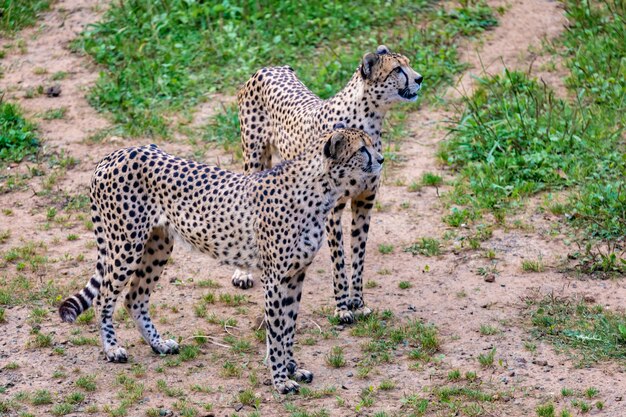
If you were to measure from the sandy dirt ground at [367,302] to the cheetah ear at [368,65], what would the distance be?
168 cm

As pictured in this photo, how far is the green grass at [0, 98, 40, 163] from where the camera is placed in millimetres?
9828

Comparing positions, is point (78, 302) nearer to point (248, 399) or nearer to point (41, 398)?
point (41, 398)

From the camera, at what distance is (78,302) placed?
662 centimetres

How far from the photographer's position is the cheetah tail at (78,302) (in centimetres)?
652

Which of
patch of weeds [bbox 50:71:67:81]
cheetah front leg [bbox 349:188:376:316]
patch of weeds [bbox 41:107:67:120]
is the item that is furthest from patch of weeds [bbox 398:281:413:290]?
patch of weeds [bbox 50:71:67:81]

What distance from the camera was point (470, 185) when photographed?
8.86 metres

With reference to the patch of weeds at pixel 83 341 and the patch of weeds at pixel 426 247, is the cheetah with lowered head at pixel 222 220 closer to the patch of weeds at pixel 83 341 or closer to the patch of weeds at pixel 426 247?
the patch of weeds at pixel 83 341

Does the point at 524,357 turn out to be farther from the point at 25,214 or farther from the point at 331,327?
the point at 25,214

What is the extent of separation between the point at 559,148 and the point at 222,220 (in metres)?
3.77

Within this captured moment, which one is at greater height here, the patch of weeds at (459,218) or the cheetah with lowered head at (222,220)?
the cheetah with lowered head at (222,220)

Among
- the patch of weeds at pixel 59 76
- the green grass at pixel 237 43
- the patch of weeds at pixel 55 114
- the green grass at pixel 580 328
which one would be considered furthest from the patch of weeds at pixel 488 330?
the patch of weeds at pixel 59 76

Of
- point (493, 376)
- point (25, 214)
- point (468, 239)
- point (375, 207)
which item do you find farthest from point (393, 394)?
point (25, 214)

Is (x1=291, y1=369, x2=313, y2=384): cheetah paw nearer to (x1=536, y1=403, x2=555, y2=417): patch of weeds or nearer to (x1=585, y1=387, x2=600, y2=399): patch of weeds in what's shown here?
(x1=536, y1=403, x2=555, y2=417): patch of weeds

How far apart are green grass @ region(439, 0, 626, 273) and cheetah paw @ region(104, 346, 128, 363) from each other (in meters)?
3.10
